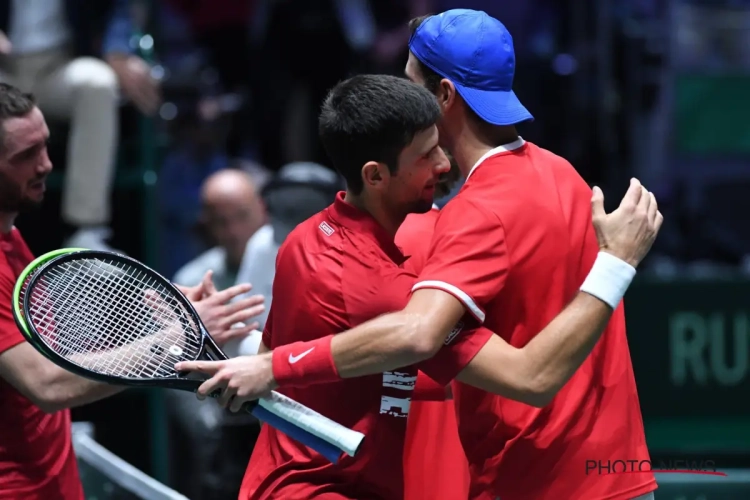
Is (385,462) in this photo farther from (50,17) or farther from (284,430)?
(50,17)

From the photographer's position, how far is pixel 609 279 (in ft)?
8.83

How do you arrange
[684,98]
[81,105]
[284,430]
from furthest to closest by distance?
1. [684,98]
2. [81,105]
3. [284,430]

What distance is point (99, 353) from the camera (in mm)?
2971

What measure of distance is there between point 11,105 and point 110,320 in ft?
2.69

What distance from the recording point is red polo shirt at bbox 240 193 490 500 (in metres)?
2.71

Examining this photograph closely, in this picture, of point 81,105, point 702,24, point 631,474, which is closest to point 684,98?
point 702,24

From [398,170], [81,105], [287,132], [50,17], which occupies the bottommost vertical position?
[287,132]

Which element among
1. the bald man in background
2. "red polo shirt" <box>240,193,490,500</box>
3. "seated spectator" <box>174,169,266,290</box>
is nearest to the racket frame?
"red polo shirt" <box>240,193,490,500</box>

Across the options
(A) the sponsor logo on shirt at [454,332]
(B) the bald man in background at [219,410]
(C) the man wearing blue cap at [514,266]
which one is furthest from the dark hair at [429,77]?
(B) the bald man in background at [219,410]

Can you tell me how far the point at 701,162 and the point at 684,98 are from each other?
63cm

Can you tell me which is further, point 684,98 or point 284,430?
point 684,98

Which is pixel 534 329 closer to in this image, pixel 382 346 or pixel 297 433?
pixel 382 346

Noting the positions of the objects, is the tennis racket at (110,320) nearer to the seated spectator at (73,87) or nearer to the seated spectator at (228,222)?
the seated spectator at (73,87)

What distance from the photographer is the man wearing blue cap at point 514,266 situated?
2775mm
